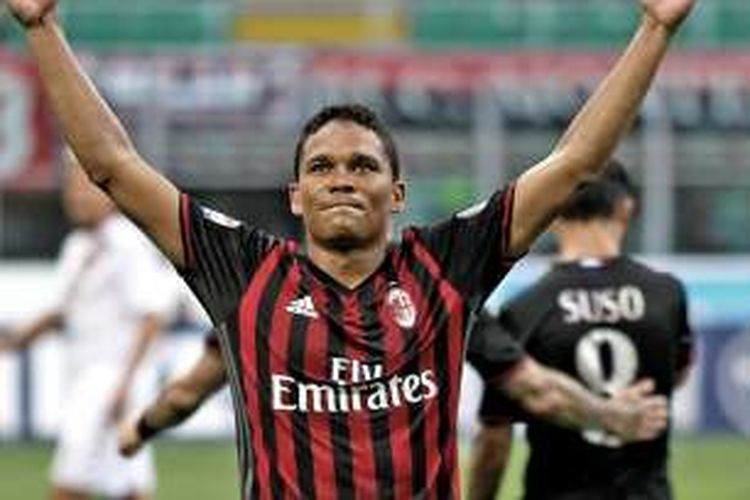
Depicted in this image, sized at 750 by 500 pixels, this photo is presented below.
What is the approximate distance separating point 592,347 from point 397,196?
5.41ft

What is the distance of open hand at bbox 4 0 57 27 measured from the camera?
5.23 meters

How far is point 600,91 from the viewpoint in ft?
17.3

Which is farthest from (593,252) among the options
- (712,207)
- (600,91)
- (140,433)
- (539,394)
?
(712,207)

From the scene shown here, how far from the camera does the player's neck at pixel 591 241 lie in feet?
23.0

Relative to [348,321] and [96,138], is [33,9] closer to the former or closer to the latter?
[96,138]

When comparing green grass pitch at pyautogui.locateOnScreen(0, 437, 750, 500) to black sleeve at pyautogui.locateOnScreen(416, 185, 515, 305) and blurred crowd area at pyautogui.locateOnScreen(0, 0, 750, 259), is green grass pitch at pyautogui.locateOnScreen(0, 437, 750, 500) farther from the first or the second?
black sleeve at pyautogui.locateOnScreen(416, 185, 515, 305)

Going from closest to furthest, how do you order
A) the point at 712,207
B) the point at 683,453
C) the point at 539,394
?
the point at 539,394 < the point at 683,453 < the point at 712,207

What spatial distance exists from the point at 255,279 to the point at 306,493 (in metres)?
0.48

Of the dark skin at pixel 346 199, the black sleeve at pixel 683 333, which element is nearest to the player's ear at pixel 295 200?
the dark skin at pixel 346 199

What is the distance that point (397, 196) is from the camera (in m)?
5.39

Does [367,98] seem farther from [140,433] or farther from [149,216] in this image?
[149,216]

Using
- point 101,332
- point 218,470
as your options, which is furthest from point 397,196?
point 218,470

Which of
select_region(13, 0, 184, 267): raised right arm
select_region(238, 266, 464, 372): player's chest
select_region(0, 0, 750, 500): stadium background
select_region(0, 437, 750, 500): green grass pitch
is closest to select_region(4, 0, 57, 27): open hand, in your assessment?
select_region(13, 0, 184, 267): raised right arm

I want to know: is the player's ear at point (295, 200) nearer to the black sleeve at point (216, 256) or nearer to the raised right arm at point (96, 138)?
the black sleeve at point (216, 256)
